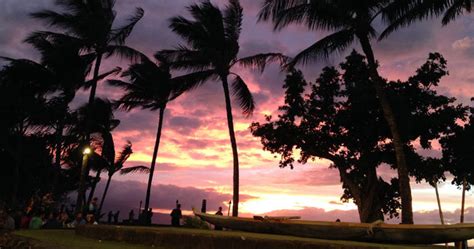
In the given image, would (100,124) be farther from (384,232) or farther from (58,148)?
(384,232)

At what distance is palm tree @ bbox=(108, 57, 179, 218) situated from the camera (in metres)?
26.4

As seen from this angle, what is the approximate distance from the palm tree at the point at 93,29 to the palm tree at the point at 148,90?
3.31 m

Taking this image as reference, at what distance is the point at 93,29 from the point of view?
2159 centimetres

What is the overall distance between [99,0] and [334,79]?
13666 mm

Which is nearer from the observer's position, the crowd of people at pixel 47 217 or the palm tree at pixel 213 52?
the crowd of people at pixel 47 217

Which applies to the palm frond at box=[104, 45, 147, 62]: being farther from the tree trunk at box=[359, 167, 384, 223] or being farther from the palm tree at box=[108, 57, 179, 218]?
the tree trunk at box=[359, 167, 384, 223]

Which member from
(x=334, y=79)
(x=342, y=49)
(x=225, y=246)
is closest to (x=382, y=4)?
(x=342, y=49)

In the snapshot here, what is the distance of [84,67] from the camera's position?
929 inches

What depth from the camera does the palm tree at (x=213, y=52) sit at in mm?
20781

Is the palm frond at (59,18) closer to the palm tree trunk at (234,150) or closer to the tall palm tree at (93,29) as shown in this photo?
the tall palm tree at (93,29)

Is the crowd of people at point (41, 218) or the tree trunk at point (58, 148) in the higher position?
the tree trunk at point (58, 148)

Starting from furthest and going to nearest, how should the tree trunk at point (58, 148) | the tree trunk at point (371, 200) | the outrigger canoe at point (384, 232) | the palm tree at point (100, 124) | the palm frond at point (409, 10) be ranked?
the palm tree at point (100, 124)
the tree trunk at point (58, 148)
the tree trunk at point (371, 200)
the palm frond at point (409, 10)
the outrigger canoe at point (384, 232)

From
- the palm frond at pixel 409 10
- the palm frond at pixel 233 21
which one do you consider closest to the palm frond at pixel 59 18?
the palm frond at pixel 233 21

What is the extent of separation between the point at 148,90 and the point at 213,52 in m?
8.12
